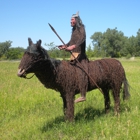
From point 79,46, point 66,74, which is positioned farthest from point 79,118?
point 79,46

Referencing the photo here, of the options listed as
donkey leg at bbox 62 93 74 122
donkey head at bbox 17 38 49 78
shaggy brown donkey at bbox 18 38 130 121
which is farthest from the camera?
donkey leg at bbox 62 93 74 122

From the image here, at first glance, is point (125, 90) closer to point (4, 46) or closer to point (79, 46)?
point (79, 46)

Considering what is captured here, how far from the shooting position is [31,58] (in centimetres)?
447

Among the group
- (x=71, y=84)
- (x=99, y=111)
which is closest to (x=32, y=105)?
(x=99, y=111)

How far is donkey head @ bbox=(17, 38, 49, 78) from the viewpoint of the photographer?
14.5 feet

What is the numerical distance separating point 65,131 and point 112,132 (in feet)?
3.37

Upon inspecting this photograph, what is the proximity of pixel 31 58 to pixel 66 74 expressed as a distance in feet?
3.35

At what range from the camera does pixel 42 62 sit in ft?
15.5

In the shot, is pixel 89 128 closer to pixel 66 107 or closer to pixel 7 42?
pixel 66 107

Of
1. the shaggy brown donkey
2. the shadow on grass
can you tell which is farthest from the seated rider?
the shadow on grass

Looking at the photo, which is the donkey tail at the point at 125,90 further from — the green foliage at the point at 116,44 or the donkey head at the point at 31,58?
the green foliage at the point at 116,44

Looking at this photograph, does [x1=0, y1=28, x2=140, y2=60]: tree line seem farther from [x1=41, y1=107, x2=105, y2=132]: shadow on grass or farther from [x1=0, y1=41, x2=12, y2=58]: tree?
[x1=41, y1=107, x2=105, y2=132]: shadow on grass

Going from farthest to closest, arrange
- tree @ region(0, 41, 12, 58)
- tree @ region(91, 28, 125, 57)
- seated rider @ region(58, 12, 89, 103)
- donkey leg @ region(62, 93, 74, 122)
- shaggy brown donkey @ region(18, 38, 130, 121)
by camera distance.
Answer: tree @ region(0, 41, 12, 58) → tree @ region(91, 28, 125, 57) → seated rider @ region(58, 12, 89, 103) → donkey leg @ region(62, 93, 74, 122) → shaggy brown donkey @ region(18, 38, 130, 121)

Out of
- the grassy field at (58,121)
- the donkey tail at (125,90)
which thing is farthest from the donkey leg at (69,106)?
the donkey tail at (125,90)
